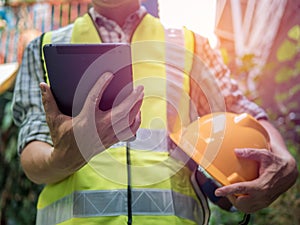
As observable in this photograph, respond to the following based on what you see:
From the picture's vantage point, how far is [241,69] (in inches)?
97.7

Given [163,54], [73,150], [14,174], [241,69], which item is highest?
[163,54]

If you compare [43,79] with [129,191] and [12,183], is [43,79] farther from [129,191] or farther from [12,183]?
[12,183]

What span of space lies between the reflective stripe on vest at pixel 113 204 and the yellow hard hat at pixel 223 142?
10cm

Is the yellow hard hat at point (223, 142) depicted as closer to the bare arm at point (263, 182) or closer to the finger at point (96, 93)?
the bare arm at point (263, 182)

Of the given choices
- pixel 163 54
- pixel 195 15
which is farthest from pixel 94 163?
pixel 195 15

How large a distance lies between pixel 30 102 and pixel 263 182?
566mm

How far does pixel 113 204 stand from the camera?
1146mm

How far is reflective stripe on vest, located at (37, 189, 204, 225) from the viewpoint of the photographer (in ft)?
3.76

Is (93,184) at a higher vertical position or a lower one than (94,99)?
lower

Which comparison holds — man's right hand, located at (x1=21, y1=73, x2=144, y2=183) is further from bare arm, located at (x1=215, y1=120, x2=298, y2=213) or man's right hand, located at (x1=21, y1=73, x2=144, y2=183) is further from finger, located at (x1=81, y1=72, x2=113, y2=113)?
bare arm, located at (x1=215, y1=120, x2=298, y2=213)

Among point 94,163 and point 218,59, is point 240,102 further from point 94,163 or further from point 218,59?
point 94,163

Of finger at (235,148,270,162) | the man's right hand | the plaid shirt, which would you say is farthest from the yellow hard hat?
the man's right hand

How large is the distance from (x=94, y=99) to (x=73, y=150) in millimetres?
123

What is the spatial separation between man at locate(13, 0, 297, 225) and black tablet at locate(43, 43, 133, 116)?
0.06 ft
